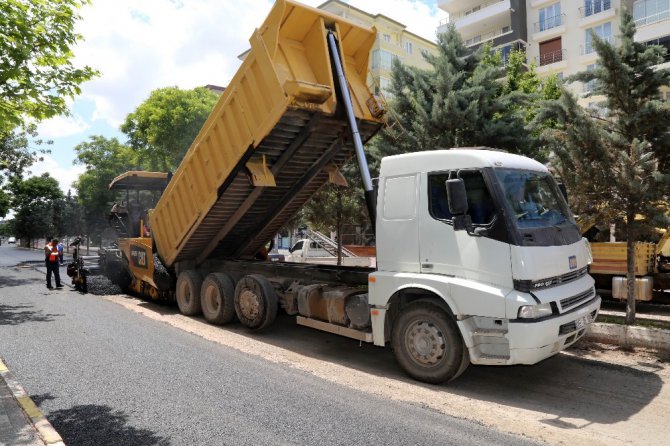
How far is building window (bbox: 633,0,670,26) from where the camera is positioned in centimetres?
2767

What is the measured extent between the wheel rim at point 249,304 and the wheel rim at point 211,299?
0.82 m

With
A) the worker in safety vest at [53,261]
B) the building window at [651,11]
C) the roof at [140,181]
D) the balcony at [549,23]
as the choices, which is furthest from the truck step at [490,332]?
the balcony at [549,23]

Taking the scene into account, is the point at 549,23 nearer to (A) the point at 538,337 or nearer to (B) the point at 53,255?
(B) the point at 53,255

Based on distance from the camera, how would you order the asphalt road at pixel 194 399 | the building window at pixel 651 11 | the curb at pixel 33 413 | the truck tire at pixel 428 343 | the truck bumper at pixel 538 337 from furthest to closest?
the building window at pixel 651 11 < the truck tire at pixel 428 343 < the truck bumper at pixel 538 337 < the asphalt road at pixel 194 399 < the curb at pixel 33 413

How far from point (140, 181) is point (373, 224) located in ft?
24.3

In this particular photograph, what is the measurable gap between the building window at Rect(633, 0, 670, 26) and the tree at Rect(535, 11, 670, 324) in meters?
25.2

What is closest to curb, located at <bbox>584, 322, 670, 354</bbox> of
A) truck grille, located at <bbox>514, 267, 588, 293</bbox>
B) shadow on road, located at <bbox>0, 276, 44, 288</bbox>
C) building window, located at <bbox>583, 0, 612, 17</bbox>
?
truck grille, located at <bbox>514, 267, 588, 293</bbox>

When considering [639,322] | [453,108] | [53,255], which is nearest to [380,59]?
[453,108]

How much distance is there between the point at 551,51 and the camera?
3462 centimetres

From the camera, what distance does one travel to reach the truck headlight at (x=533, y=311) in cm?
478

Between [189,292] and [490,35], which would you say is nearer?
[189,292]

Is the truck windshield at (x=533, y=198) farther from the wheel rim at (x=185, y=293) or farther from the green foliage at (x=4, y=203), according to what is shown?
the green foliage at (x=4, y=203)

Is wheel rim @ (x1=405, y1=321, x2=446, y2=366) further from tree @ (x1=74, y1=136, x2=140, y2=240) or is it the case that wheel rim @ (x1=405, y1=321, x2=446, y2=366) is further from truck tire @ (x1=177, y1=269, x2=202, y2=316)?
tree @ (x1=74, y1=136, x2=140, y2=240)

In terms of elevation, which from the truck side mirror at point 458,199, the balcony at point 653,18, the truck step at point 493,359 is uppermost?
the balcony at point 653,18
